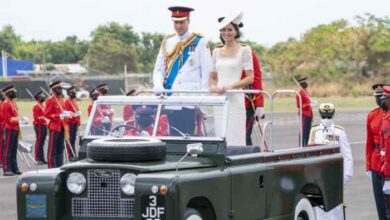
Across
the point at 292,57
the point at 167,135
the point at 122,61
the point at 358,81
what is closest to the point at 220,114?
the point at 167,135

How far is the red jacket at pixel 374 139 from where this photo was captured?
1214 centimetres

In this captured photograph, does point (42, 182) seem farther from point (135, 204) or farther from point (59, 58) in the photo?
point (59, 58)

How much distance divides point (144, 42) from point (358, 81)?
47.4 metres

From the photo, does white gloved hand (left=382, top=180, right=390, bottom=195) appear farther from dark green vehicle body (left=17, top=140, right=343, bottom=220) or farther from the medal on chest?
the medal on chest

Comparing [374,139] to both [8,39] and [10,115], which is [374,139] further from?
[8,39]

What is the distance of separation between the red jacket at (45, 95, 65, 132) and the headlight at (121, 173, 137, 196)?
49.8ft

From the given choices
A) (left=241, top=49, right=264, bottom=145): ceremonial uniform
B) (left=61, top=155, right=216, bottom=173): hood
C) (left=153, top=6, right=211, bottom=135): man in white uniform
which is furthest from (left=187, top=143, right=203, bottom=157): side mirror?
(left=153, top=6, right=211, bottom=135): man in white uniform

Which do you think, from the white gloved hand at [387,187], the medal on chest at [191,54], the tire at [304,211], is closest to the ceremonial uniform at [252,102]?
the medal on chest at [191,54]

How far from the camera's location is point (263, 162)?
10.3 meters

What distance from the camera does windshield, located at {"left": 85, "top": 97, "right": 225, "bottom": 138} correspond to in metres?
10.2

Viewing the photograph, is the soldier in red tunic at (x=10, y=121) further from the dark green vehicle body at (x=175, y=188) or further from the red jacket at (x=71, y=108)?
the dark green vehicle body at (x=175, y=188)

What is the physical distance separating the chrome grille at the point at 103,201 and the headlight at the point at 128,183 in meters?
0.05

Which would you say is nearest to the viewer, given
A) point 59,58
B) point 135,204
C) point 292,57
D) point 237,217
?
point 135,204

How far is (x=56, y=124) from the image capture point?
24.2 meters
